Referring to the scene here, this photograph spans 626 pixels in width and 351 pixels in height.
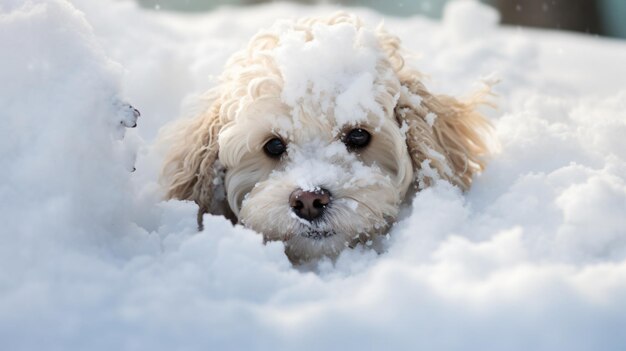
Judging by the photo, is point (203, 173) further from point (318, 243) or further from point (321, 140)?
point (318, 243)

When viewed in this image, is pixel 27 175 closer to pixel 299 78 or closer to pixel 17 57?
pixel 17 57

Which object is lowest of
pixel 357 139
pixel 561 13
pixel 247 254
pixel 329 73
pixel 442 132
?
pixel 561 13

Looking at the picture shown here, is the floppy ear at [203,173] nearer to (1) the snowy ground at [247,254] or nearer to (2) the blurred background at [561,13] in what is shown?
(1) the snowy ground at [247,254]

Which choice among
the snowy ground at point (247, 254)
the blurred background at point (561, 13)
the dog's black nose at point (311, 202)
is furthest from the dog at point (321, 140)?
the blurred background at point (561, 13)

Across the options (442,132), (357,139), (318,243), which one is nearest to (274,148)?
(357,139)

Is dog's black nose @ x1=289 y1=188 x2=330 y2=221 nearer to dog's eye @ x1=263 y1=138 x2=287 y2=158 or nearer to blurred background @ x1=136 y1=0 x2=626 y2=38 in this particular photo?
dog's eye @ x1=263 y1=138 x2=287 y2=158

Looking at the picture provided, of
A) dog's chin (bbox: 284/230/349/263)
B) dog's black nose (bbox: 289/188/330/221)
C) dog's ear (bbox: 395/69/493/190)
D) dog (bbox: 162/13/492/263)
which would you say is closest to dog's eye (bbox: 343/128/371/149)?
dog (bbox: 162/13/492/263)

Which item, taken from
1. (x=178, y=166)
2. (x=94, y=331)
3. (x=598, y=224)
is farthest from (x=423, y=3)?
(x=94, y=331)
